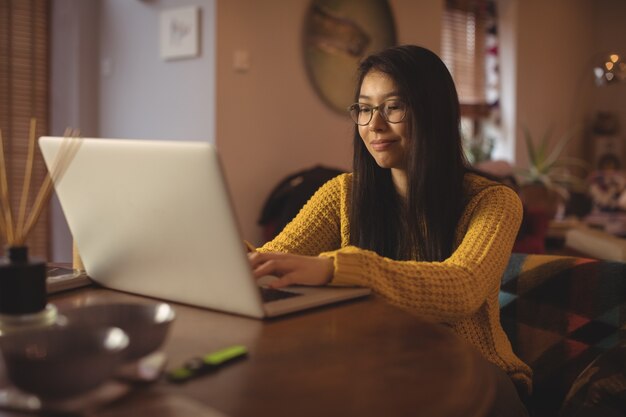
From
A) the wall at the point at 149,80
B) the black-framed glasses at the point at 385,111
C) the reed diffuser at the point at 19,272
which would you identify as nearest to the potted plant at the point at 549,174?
the wall at the point at 149,80

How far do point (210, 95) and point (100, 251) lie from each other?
261cm

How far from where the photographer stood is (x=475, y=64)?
624 centimetres

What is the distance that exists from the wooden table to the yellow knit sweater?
0.12 m

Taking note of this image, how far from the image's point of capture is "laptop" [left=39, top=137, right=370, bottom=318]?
835 mm

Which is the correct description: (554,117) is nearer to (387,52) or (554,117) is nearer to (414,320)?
(387,52)

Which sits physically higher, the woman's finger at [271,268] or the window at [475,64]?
the window at [475,64]

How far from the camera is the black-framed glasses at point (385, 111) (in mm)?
1407

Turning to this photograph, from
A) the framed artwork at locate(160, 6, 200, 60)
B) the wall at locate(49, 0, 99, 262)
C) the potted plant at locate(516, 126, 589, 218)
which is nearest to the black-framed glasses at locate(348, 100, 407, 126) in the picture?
the framed artwork at locate(160, 6, 200, 60)

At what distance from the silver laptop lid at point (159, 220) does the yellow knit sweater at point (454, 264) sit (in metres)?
0.21

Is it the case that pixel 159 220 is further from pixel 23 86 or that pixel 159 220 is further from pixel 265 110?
pixel 23 86

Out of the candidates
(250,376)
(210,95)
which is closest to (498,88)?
(210,95)

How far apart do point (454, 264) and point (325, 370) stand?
1.53 feet

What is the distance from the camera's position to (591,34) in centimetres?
733

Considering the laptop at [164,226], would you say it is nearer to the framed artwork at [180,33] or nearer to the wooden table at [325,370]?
the wooden table at [325,370]
